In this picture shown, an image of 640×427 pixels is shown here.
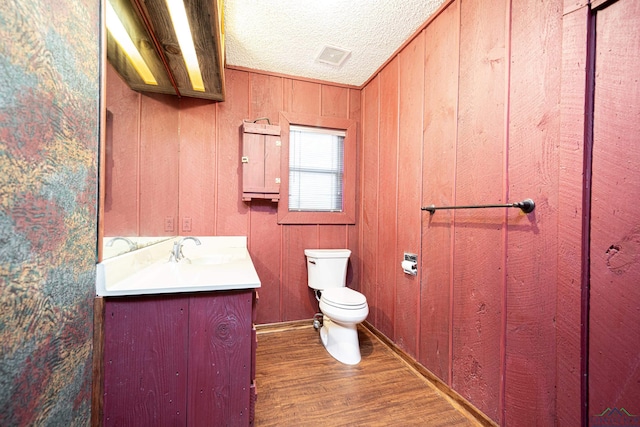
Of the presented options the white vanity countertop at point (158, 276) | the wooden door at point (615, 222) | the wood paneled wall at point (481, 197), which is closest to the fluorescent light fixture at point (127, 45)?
the white vanity countertop at point (158, 276)

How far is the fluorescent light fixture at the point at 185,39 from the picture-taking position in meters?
1.23

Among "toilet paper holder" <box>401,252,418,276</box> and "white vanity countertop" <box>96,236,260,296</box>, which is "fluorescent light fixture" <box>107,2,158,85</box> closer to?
"white vanity countertop" <box>96,236,260,296</box>

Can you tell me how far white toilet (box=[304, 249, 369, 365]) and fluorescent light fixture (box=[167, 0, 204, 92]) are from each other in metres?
1.70

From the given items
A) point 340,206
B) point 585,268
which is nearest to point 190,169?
point 340,206

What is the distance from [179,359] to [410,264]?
147 centimetres

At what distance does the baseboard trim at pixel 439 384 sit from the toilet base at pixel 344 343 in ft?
1.04

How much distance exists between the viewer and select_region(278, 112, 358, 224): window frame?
234 centimetres

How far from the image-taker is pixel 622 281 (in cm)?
83

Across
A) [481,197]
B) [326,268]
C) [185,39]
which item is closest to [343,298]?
[326,268]

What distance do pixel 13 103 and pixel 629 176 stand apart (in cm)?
174

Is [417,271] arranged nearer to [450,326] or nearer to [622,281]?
[450,326]

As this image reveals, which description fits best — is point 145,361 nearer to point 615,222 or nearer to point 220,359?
point 220,359

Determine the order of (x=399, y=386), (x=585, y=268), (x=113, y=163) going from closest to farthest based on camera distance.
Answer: (x=585, y=268) < (x=113, y=163) < (x=399, y=386)

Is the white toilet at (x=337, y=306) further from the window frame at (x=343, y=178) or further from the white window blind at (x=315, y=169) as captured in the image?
the white window blind at (x=315, y=169)
